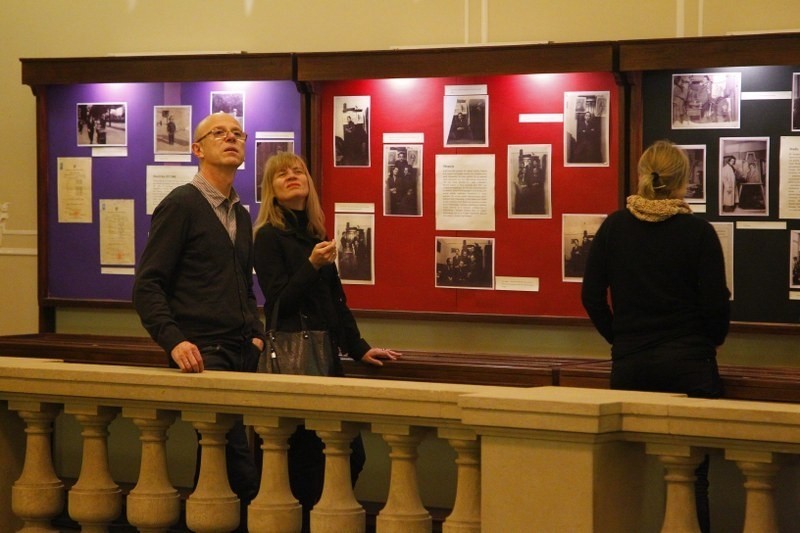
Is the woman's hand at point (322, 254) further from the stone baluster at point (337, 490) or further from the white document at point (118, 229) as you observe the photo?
the white document at point (118, 229)

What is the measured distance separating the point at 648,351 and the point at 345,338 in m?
1.32

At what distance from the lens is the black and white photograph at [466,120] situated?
8180 mm

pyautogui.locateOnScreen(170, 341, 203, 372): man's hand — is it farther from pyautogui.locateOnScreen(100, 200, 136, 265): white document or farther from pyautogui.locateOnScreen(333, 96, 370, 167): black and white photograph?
pyautogui.locateOnScreen(100, 200, 136, 265): white document

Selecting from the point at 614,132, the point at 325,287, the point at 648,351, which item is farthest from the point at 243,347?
the point at 614,132

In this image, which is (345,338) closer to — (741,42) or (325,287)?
(325,287)

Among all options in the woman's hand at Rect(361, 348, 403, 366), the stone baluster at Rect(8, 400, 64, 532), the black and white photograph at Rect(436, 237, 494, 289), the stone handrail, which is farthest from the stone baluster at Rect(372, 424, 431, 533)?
the black and white photograph at Rect(436, 237, 494, 289)

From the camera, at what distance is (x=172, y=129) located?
8938 mm

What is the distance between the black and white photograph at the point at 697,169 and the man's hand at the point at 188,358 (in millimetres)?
4213

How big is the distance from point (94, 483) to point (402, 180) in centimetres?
459

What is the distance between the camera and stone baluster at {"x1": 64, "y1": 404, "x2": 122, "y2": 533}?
4062 millimetres

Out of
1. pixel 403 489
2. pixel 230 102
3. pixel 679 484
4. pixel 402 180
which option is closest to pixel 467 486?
pixel 403 489

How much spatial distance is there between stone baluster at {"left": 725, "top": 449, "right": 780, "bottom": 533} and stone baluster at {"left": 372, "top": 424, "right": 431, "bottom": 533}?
34.7 inches

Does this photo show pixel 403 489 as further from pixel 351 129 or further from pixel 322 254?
pixel 351 129

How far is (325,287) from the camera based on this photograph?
5578mm
